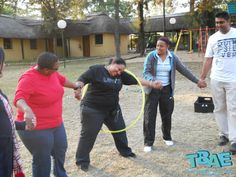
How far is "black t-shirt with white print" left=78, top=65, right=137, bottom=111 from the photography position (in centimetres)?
475

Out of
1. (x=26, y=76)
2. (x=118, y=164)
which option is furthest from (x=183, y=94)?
(x=26, y=76)

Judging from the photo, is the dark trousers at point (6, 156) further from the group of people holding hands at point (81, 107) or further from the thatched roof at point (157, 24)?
the thatched roof at point (157, 24)

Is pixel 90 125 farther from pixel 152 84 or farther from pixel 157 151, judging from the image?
pixel 157 151

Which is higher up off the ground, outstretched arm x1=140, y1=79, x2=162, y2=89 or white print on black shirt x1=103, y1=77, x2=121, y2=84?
white print on black shirt x1=103, y1=77, x2=121, y2=84

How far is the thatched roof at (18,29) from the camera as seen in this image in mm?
33822

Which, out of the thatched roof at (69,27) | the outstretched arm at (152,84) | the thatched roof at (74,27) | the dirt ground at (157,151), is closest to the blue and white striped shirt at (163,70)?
the outstretched arm at (152,84)

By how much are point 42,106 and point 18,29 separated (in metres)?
33.5

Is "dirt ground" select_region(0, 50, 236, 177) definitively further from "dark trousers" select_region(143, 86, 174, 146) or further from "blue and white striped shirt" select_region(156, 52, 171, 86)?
"blue and white striped shirt" select_region(156, 52, 171, 86)

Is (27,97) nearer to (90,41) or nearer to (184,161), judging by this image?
(184,161)

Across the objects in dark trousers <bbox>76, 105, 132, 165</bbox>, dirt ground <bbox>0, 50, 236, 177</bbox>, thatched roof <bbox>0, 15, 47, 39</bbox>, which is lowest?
dirt ground <bbox>0, 50, 236, 177</bbox>

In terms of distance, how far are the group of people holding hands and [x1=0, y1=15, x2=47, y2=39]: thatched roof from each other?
29546 mm

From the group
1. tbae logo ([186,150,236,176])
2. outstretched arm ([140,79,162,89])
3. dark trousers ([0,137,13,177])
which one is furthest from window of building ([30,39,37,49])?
dark trousers ([0,137,13,177])

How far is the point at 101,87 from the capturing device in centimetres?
483

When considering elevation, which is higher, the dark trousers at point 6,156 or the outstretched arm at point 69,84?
the outstretched arm at point 69,84
